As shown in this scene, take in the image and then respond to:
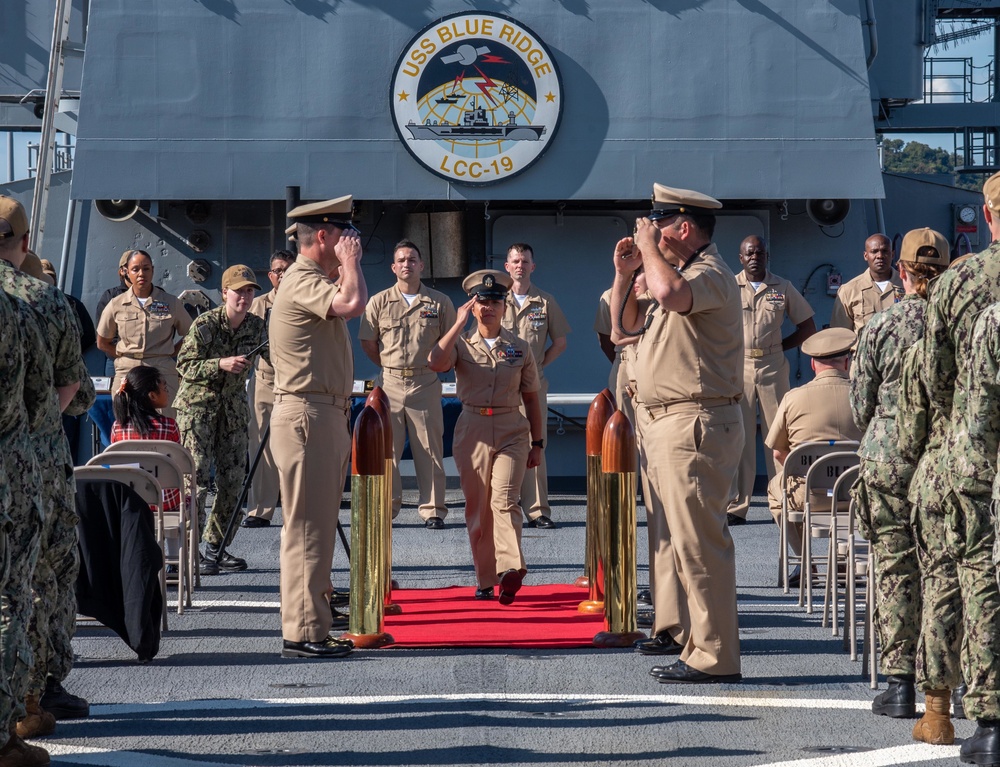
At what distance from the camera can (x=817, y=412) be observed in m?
7.93

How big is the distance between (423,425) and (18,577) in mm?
6744

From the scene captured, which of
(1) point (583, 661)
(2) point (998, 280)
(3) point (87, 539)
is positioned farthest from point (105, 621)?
(2) point (998, 280)

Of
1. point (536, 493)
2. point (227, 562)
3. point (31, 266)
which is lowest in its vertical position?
point (227, 562)

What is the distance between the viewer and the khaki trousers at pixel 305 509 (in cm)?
652

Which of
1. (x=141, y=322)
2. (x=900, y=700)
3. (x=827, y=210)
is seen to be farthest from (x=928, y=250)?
(x=827, y=210)

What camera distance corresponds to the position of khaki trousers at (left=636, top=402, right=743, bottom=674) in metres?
5.92

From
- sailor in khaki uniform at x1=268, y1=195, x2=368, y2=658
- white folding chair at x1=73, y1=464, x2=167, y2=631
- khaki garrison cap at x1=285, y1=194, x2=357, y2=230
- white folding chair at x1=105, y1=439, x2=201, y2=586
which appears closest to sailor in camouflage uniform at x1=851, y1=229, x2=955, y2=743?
sailor in khaki uniform at x1=268, y1=195, x2=368, y2=658

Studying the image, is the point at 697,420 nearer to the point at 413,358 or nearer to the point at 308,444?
the point at 308,444

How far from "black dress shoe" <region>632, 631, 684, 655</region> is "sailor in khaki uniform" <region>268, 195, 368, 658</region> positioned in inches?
53.0

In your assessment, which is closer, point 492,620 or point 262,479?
point 492,620

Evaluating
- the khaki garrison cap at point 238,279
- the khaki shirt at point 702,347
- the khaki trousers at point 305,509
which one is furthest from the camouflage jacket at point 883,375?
the khaki garrison cap at point 238,279

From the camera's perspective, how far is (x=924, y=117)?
20.1 metres

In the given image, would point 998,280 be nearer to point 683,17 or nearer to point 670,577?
point 670,577

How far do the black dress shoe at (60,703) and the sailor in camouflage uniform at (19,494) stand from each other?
Answer: 63 centimetres
